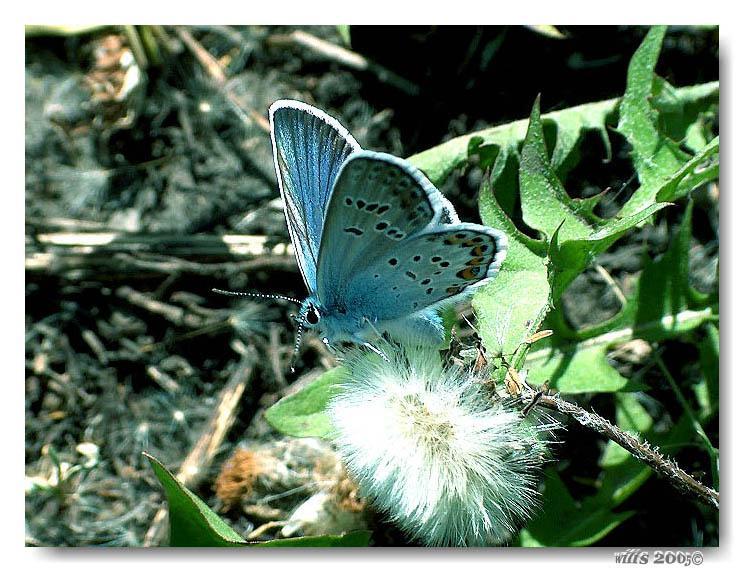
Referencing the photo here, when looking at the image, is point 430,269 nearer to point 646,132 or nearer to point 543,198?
point 543,198

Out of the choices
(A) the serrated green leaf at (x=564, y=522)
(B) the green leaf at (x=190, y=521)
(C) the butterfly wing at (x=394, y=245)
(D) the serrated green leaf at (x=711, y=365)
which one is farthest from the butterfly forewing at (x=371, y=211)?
(D) the serrated green leaf at (x=711, y=365)

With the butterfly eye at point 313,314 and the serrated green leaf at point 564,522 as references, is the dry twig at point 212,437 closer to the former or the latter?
the butterfly eye at point 313,314

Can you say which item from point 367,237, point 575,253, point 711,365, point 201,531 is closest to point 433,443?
point 367,237

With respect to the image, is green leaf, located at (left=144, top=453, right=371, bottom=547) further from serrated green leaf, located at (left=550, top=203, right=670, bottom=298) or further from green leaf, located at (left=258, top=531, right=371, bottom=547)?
serrated green leaf, located at (left=550, top=203, right=670, bottom=298)

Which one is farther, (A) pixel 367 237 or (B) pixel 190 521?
(B) pixel 190 521

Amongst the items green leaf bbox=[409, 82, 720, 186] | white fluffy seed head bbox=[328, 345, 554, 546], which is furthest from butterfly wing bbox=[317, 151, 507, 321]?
green leaf bbox=[409, 82, 720, 186]
